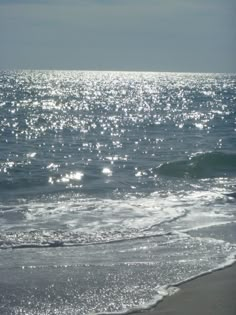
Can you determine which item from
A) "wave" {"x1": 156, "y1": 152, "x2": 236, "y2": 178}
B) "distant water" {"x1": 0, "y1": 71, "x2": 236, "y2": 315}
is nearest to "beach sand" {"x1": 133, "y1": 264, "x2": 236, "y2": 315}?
"distant water" {"x1": 0, "y1": 71, "x2": 236, "y2": 315}

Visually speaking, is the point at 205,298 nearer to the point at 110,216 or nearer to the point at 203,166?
the point at 110,216

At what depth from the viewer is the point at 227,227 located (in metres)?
13.0

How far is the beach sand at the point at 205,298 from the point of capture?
7711 millimetres

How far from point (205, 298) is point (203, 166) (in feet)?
55.7

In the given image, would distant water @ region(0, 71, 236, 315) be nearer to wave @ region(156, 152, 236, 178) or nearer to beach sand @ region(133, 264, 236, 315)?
wave @ region(156, 152, 236, 178)

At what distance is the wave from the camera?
23297 mm

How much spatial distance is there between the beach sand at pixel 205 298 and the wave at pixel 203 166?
13761 millimetres

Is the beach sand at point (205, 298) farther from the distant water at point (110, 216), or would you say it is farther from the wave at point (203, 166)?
the wave at point (203, 166)

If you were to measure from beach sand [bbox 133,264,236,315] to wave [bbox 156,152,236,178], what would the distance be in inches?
542

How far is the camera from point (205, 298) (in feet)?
27.0

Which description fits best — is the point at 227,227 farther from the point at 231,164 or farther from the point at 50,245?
the point at 231,164

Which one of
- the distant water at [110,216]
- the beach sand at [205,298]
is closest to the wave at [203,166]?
the distant water at [110,216]

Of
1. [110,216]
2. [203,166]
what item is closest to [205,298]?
[110,216]

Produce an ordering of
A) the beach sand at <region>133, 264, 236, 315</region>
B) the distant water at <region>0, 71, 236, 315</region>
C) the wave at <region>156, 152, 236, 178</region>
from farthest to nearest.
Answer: the wave at <region>156, 152, 236, 178</region>, the distant water at <region>0, 71, 236, 315</region>, the beach sand at <region>133, 264, 236, 315</region>
